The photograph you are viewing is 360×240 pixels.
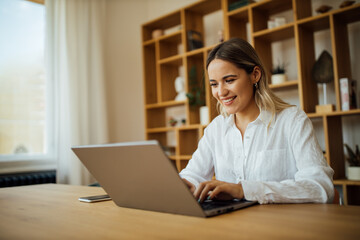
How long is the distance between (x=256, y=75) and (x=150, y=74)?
2581mm

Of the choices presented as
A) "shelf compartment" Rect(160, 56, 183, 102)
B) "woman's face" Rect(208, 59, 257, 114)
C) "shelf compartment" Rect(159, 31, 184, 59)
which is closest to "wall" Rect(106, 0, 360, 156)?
"shelf compartment" Rect(159, 31, 184, 59)

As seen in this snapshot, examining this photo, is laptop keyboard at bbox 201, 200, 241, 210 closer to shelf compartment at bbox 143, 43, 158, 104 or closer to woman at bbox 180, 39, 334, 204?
woman at bbox 180, 39, 334, 204

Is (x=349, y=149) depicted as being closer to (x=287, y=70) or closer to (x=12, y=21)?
(x=287, y=70)

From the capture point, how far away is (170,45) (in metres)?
3.96

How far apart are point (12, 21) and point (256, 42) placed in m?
2.37

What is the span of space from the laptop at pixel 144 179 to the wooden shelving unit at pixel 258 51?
1152 mm

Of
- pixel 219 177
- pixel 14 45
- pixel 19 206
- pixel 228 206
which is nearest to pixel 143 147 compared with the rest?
pixel 228 206

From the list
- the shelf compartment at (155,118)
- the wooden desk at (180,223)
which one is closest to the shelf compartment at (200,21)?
the shelf compartment at (155,118)

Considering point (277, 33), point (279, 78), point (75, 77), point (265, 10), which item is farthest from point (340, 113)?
point (75, 77)

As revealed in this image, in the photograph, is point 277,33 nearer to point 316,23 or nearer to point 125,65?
point 316,23

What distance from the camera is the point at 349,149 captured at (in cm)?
249

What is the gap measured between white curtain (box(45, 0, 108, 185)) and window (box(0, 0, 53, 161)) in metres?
0.13

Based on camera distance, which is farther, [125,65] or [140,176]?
[125,65]

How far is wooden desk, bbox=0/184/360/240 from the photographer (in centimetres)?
69
